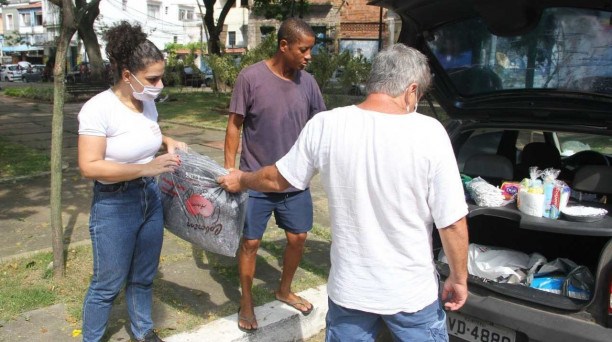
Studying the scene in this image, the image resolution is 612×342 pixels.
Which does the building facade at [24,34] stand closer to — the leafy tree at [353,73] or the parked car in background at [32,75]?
the parked car in background at [32,75]

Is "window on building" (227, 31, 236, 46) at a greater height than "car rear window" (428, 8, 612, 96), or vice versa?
"window on building" (227, 31, 236, 46)

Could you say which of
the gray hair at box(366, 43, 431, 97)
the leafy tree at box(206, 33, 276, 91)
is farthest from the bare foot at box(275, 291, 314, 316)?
the leafy tree at box(206, 33, 276, 91)

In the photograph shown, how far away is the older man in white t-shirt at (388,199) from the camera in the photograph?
1.88 metres

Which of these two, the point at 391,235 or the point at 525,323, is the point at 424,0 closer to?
the point at 391,235

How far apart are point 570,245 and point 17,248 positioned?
13.3 ft

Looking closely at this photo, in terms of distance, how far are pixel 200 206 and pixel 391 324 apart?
1.22 meters

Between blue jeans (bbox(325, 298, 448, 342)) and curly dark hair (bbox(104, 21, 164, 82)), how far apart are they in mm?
1420

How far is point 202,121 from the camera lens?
518 inches

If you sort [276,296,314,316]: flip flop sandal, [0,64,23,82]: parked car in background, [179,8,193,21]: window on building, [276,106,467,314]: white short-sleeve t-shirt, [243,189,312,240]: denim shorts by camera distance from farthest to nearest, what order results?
[179,8,193,21]: window on building < [0,64,23,82]: parked car in background < [276,296,314,316]: flip flop sandal < [243,189,312,240]: denim shorts < [276,106,467,314]: white short-sleeve t-shirt

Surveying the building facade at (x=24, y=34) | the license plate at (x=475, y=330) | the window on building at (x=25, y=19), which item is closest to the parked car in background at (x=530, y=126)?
the license plate at (x=475, y=330)

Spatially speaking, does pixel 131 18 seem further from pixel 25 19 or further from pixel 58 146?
pixel 58 146

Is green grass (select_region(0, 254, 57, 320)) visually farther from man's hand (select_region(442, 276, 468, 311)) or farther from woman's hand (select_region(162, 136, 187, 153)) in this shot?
man's hand (select_region(442, 276, 468, 311))

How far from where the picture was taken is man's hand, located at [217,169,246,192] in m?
2.71

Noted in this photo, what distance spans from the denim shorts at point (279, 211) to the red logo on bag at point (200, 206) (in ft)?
1.38
